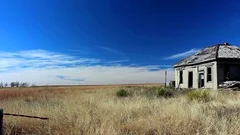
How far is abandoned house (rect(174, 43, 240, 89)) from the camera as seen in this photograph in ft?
71.8

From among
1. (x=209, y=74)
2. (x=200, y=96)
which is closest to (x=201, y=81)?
(x=209, y=74)

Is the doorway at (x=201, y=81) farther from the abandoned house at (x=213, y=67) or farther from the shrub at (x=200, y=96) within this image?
the shrub at (x=200, y=96)

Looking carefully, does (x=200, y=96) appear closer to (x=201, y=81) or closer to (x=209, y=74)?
(x=209, y=74)

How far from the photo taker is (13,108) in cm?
863

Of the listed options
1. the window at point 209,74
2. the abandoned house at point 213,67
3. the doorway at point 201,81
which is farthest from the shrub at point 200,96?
the doorway at point 201,81

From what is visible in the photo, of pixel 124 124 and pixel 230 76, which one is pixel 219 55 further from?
pixel 124 124

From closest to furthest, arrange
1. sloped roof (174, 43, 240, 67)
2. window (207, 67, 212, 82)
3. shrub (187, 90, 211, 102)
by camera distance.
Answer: shrub (187, 90, 211, 102) < sloped roof (174, 43, 240, 67) < window (207, 67, 212, 82)

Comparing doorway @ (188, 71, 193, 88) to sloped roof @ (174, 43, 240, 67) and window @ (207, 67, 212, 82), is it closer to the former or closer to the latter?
sloped roof @ (174, 43, 240, 67)

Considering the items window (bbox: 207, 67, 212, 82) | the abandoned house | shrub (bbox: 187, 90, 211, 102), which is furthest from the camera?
window (bbox: 207, 67, 212, 82)

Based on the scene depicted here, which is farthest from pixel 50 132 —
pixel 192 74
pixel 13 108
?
pixel 192 74

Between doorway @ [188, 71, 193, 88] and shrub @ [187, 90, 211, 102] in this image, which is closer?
shrub @ [187, 90, 211, 102]

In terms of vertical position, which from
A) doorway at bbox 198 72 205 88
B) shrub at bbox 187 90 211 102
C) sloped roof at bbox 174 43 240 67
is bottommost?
shrub at bbox 187 90 211 102

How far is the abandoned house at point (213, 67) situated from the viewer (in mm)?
21891

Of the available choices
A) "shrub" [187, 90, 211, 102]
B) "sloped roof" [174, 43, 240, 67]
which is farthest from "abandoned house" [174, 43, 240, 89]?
"shrub" [187, 90, 211, 102]
